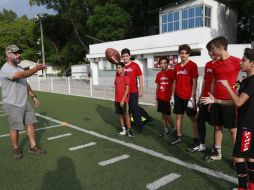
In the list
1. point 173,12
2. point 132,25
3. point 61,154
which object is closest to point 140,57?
point 173,12

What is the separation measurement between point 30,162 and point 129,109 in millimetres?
2597

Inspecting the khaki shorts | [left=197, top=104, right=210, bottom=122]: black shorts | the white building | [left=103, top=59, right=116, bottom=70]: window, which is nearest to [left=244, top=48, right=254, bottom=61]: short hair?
[left=197, top=104, right=210, bottom=122]: black shorts

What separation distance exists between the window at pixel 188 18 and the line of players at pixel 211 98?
571 inches

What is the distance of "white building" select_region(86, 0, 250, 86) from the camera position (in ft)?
56.0

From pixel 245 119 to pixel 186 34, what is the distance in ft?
50.6

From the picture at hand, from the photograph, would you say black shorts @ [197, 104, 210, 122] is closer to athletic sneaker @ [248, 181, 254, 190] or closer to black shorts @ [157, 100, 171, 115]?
black shorts @ [157, 100, 171, 115]

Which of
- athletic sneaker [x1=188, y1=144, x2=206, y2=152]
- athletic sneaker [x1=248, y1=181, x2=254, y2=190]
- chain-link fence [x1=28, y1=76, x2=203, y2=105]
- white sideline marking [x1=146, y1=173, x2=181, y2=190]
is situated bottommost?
white sideline marking [x1=146, y1=173, x2=181, y2=190]

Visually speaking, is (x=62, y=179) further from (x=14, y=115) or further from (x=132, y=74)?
(x=132, y=74)

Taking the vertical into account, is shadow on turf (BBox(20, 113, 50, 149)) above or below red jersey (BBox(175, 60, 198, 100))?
below

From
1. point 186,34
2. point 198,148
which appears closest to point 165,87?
point 198,148

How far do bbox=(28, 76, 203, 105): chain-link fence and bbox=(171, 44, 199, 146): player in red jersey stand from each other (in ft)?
18.3

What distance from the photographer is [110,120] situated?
8.00m

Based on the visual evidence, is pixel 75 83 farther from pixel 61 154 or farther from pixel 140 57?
pixel 61 154

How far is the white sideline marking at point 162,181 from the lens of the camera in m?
3.60
